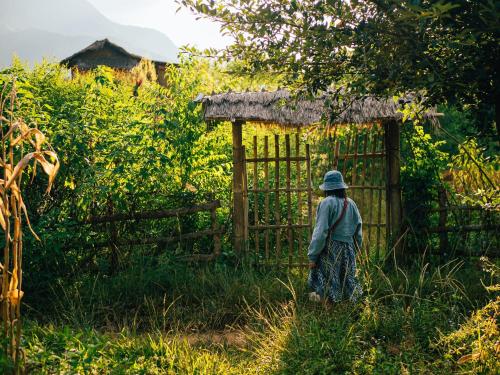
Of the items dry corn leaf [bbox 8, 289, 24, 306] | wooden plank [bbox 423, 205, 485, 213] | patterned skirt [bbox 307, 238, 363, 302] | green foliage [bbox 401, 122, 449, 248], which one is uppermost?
green foliage [bbox 401, 122, 449, 248]

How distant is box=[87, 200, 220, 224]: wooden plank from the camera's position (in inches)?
273

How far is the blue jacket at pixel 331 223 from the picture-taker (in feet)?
17.6

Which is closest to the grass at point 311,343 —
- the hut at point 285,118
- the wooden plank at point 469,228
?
the wooden plank at point 469,228

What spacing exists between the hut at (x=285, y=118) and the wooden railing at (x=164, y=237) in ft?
1.00

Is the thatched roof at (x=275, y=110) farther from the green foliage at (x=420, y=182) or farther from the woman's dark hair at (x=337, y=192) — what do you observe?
the woman's dark hair at (x=337, y=192)

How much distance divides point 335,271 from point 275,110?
2717 millimetres

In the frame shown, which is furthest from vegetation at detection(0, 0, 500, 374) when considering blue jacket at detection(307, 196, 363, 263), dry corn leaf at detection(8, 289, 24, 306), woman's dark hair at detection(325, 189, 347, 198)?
woman's dark hair at detection(325, 189, 347, 198)

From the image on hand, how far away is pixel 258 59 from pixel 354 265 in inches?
94.0

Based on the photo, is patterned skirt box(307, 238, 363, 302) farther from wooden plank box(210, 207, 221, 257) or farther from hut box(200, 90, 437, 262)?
wooden plank box(210, 207, 221, 257)

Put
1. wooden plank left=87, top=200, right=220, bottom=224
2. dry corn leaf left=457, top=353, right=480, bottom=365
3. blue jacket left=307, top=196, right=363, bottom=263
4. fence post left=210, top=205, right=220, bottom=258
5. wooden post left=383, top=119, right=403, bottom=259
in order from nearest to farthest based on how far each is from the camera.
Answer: dry corn leaf left=457, top=353, right=480, bottom=365 < blue jacket left=307, top=196, right=363, bottom=263 < wooden plank left=87, top=200, right=220, bottom=224 < fence post left=210, top=205, right=220, bottom=258 < wooden post left=383, top=119, right=403, bottom=259

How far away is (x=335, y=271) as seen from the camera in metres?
5.38

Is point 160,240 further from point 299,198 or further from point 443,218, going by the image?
point 443,218

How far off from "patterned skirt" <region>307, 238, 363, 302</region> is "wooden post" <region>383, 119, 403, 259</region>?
7.65 ft

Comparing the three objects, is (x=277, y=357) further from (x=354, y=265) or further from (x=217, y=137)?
(x=217, y=137)
